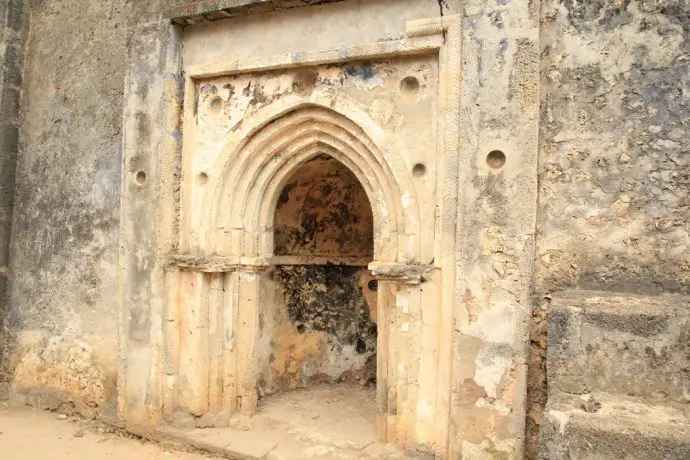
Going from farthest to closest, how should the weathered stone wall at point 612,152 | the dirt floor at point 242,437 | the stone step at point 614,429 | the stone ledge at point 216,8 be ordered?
the stone ledge at point 216,8 → the dirt floor at point 242,437 → the weathered stone wall at point 612,152 → the stone step at point 614,429

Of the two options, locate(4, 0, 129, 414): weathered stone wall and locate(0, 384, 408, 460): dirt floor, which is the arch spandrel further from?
locate(0, 384, 408, 460): dirt floor

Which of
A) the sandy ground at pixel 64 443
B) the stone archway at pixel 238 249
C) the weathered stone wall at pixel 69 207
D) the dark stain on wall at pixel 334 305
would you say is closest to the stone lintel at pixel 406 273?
the stone archway at pixel 238 249

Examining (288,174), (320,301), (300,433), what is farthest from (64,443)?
(288,174)

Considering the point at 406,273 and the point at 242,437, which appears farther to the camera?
the point at 242,437

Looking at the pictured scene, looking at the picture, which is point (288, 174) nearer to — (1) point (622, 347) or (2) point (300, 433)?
(2) point (300, 433)

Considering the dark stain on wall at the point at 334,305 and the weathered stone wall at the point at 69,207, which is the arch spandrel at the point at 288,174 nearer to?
the dark stain on wall at the point at 334,305

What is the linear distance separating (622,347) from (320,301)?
3728mm

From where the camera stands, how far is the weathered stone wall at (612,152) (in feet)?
11.3

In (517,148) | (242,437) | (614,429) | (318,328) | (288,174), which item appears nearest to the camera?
(614,429)

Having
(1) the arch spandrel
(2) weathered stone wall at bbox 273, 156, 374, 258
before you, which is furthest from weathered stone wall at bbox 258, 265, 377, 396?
(1) the arch spandrel

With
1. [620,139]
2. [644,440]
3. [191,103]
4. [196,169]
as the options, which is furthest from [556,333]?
[191,103]

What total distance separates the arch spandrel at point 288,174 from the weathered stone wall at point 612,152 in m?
1.06

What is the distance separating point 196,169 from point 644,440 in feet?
13.2

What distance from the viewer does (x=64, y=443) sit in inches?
193
